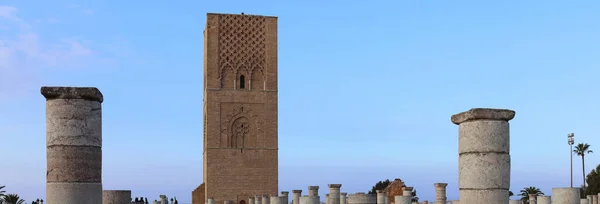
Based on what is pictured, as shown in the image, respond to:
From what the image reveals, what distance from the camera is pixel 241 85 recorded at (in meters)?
28.6

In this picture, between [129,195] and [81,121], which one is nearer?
[81,121]

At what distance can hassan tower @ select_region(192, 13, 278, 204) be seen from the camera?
91.5ft

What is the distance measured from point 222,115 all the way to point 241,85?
1337 millimetres

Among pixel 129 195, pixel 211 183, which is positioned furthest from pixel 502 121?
pixel 211 183

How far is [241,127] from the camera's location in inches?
1120

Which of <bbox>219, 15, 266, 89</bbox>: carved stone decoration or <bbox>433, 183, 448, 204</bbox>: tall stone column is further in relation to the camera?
<bbox>219, 15, 266, 89</bbox>: carved stone decoration

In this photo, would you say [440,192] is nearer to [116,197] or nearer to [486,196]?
[116,197]

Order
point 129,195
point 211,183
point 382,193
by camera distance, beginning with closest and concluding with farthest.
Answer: point 129,195
point 382,193
point 211,183

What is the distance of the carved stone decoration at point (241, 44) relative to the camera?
2827 cm

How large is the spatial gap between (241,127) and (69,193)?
2149cm

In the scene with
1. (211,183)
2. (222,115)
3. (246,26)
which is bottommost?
(211,183)

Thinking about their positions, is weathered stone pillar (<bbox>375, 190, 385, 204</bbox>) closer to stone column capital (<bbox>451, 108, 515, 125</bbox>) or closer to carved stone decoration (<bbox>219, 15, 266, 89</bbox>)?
stone column capital (<bbox>451, 108, 515, 125</bbox>)

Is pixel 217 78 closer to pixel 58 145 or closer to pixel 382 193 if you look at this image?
pixel 382 193

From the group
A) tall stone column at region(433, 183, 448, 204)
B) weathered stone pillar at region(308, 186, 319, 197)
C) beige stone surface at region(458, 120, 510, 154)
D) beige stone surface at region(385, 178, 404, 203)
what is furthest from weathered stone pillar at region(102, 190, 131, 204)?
beige stone surface at region(385, 178, 404, 203)
